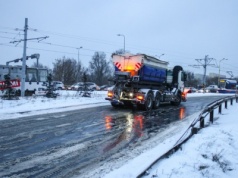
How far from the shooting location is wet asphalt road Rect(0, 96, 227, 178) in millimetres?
6121

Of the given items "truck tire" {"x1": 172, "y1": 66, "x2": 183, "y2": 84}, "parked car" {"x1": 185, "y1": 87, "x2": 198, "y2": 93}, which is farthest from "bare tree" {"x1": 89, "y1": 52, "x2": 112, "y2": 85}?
"truck tire" {"x1": 172, "y1": 66, "x2": 183, "y2": 84}

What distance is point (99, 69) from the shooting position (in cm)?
9250

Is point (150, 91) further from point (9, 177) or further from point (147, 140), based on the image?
point (9, 177)

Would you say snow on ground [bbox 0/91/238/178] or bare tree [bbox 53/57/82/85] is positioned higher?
bare tree [bbox 53/57/82/85]

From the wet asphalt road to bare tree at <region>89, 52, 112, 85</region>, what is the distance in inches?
3063

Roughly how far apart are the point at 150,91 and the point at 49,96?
9.70 m

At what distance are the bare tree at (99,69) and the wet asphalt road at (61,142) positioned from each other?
7780cm

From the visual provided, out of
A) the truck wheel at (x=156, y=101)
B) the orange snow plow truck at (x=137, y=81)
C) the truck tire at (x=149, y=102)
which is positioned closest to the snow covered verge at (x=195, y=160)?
the truck tire at (x=149, y=102)

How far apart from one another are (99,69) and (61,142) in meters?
84.7

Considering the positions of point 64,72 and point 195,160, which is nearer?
point 195,160

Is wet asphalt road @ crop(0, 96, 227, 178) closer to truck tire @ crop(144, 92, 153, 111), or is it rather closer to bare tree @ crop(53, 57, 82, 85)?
truck tire @ crop(144, 92, 153, 111)

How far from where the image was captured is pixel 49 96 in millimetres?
24016

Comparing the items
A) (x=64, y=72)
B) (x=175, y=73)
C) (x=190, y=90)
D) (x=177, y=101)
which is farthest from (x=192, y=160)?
(x=64, y=72)

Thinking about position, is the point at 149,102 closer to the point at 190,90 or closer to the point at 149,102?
the point at 149,102
